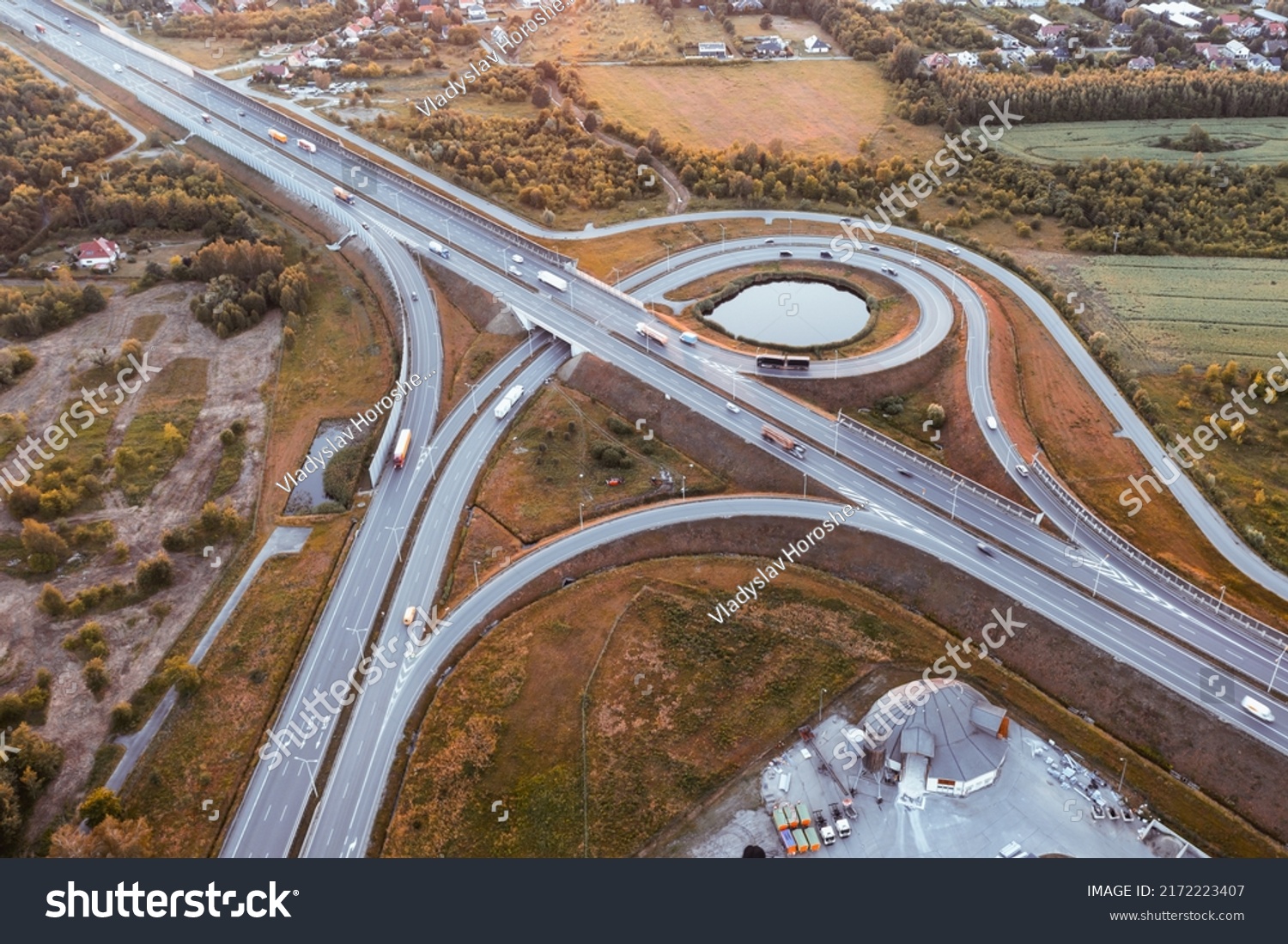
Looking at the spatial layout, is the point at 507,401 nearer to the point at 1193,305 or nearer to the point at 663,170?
the point at 663,170

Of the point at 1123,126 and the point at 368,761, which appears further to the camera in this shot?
the point at 1123,126

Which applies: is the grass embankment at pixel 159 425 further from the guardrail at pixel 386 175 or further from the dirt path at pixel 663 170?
the dirt path at pixel 663 170

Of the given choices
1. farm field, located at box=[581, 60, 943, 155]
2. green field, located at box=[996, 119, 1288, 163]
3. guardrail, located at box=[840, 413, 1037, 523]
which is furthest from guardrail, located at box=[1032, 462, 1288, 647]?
farm field, located at box=[581, 60, 943, 155]

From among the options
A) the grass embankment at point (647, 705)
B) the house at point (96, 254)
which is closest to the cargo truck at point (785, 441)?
the grass embankment at point (647, 705)

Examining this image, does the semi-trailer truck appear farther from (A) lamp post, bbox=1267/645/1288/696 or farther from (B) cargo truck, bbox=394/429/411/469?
(A) lamp post, bbox=1267/645/1288/696

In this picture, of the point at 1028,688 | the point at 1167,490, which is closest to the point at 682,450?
the point at 1028,688

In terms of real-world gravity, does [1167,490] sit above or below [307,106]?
below

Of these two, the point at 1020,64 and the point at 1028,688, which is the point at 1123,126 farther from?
the point at 1028,688
